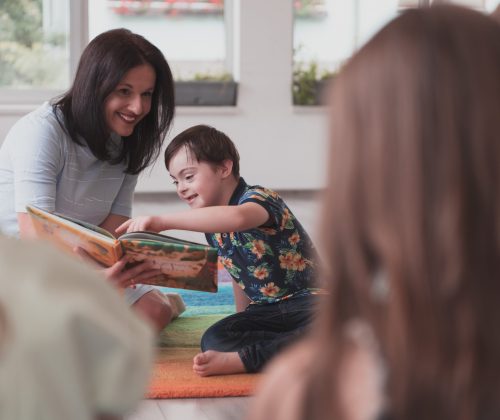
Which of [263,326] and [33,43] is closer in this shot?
[263,326]

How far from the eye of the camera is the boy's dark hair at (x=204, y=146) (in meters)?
2.53

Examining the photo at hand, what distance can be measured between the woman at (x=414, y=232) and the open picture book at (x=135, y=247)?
1.46m

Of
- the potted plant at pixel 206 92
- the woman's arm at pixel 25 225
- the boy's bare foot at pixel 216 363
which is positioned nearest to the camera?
the boy's bare foot at pixel 216 363

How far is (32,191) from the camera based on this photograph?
240 centimetres

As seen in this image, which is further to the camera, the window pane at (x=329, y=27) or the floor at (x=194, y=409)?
the window pane at (x=329, y=27)

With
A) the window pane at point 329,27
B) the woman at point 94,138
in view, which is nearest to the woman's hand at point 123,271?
the woman at point 94,138

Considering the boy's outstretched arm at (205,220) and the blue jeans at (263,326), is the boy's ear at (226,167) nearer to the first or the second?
the boy's outstretched arm at (205,220)

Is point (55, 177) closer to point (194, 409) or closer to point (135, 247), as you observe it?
point (135, 247)

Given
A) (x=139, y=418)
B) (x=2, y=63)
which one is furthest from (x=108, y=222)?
(x=2, y=63)

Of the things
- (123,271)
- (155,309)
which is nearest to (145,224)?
(123,271)

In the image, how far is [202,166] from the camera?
2529 mm

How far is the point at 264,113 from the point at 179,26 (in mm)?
756

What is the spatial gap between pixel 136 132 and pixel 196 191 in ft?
0.83

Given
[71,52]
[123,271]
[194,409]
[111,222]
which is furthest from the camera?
[71,52]
